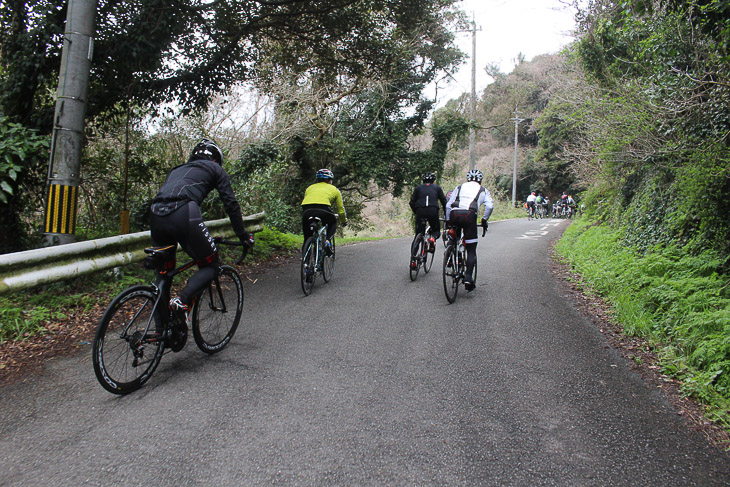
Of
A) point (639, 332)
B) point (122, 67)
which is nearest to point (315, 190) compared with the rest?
point (122, 67)

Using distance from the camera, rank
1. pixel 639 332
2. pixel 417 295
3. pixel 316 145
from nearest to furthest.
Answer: pixel 639 332
pixel 417 295
pixel 316 145

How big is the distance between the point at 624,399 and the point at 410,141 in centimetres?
2157

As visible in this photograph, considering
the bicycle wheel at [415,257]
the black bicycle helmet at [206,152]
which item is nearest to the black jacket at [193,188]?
the black bicycle helmet at [206,152]

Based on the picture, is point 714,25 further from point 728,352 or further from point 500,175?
point 500,175

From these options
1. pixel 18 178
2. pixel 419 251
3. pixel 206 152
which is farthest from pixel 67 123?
pixel 419 251

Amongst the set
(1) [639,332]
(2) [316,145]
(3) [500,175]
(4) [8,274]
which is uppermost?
(3) [500,175]

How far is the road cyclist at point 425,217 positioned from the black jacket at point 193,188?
4.53m

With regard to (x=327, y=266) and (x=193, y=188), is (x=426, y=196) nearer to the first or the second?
(x=327, y=266)

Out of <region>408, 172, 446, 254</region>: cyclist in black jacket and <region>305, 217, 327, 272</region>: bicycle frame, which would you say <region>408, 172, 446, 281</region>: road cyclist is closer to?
<region>408, 172, 446, 254</region>: cyclist in black jacket

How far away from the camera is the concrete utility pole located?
5.74 metres

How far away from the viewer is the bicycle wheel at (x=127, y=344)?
3264 millimetres

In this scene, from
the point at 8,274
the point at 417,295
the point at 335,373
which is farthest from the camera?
the point at 417,295

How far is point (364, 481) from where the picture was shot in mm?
2498

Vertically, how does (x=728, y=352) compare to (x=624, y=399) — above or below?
above
